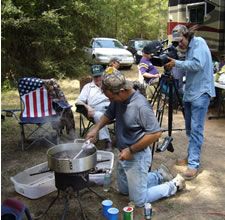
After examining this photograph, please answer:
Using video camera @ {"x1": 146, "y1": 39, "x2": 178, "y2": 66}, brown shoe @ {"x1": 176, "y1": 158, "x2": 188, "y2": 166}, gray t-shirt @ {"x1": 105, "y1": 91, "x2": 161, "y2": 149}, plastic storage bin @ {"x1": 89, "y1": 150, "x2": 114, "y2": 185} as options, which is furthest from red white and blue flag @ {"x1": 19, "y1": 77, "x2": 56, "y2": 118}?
gray t-shirt @ {"x1": 105, "y1": 91, "x2": 161, "y2": 149}

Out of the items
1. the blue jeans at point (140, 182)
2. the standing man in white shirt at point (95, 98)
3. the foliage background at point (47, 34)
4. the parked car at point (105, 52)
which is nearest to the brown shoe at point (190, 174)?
the blue jeans at point (140, 182)

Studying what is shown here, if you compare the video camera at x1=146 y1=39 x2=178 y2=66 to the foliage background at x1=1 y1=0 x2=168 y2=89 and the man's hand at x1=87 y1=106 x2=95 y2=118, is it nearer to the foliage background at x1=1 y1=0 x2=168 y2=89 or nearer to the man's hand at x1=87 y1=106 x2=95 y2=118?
the man's hand at x1=87 y1=106 x2=95 y2=118

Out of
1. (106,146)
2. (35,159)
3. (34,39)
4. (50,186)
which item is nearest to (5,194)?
(50,186)

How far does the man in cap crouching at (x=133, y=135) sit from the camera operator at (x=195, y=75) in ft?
2.27

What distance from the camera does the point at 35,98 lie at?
16.1ft

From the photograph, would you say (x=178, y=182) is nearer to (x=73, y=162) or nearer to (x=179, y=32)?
(x=73, y=162)

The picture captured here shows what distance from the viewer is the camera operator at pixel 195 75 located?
365 cm

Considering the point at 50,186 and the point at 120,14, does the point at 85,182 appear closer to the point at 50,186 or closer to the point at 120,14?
the point at 50,186

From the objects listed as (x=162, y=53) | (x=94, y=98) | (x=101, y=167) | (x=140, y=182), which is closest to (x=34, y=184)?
(x=101, y=167)

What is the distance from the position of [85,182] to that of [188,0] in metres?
6.50

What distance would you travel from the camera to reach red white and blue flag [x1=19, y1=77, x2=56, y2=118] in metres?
4.87

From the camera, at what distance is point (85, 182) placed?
2881 mm

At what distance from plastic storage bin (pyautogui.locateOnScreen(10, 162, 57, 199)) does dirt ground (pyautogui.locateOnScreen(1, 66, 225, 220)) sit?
0.05 meters

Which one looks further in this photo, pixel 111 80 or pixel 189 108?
pixel 189 108
